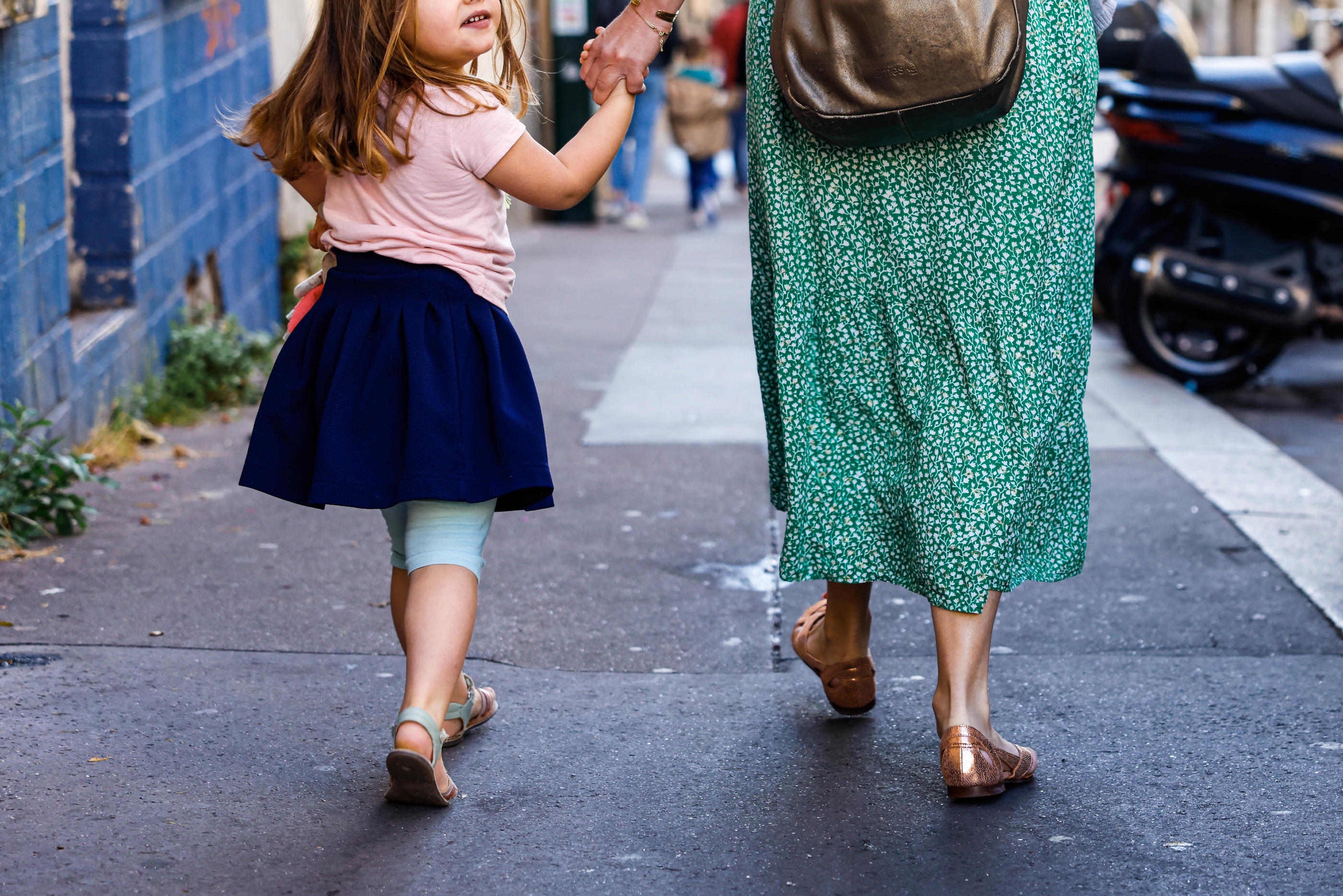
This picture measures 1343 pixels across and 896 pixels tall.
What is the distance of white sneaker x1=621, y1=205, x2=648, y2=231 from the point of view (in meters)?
12.4

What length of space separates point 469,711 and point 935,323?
1127 mm

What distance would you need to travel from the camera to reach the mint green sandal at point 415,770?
2.57 metres

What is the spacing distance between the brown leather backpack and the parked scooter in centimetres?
441

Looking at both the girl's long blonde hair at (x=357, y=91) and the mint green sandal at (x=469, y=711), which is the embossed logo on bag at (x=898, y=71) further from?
the mint green sandal at (x=469, y=711)

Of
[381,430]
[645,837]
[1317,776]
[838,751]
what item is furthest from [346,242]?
[1317,776]

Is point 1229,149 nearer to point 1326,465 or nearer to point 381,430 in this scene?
point 1326,465

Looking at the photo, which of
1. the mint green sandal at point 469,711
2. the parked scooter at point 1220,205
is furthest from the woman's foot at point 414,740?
the parked scooter at point 1220,205

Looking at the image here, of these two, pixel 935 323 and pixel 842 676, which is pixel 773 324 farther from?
pixel 842 676

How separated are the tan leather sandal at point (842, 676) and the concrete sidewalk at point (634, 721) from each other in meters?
0.05

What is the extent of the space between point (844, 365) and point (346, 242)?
34.7 inches

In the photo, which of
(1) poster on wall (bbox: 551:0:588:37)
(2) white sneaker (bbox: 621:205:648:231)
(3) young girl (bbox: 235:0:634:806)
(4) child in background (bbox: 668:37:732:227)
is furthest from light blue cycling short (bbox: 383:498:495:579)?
(1) poster on wall (bbox: 551:0:588:37)

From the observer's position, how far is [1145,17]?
23.4 ft

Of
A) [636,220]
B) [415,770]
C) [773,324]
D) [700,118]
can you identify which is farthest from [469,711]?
[700,118]

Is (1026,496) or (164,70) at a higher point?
(164,70)
